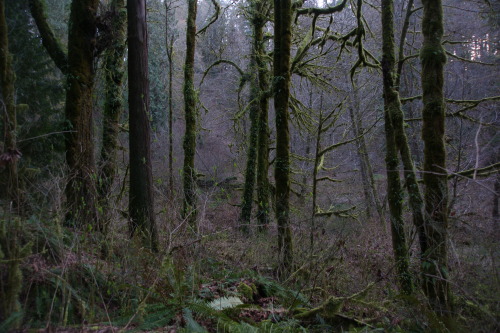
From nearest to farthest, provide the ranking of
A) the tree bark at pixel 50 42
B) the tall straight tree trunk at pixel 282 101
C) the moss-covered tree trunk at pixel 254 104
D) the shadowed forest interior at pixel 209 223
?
the shadowed forest interior at pixel 209 223
the tall straight tree trunk at pixel 282 101
the tree bark at pixel 50 42
the moss-covered tree trunk at pixel 254 104

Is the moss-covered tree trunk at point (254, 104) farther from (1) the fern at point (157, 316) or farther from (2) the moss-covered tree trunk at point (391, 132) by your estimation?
(1) the fern at point (157, 316)

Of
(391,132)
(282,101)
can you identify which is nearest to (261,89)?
(282,101)

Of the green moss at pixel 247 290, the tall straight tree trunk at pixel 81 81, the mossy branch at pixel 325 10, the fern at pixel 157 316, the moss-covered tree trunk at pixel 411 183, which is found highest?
the mossy branch at pixel 325 10

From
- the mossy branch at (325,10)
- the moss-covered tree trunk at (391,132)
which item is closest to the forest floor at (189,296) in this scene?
the moss-covered tree trunk at (391,132)

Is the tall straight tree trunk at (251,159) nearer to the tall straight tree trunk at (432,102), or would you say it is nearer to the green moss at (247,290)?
the tall straight tree trunk at (432,102)

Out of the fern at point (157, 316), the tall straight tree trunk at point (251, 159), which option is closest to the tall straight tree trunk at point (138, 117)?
the fern at point (157, 316)

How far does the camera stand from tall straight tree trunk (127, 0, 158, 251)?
238 inches

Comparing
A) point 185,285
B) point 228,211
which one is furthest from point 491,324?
point 228,211

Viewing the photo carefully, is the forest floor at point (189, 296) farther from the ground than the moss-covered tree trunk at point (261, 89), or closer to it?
closer to it

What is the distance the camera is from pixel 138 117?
20.2 ft

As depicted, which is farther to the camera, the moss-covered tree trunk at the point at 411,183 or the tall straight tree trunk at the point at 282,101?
the tall straight tree trunk at the point at 282,101

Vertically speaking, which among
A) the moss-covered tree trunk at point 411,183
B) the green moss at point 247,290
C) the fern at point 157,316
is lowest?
the green moss at point 247,290

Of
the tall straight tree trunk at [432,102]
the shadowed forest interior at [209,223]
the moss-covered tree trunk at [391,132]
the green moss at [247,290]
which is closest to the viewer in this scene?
the shadowed forest interior at [209,223]

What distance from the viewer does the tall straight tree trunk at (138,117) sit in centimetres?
604
